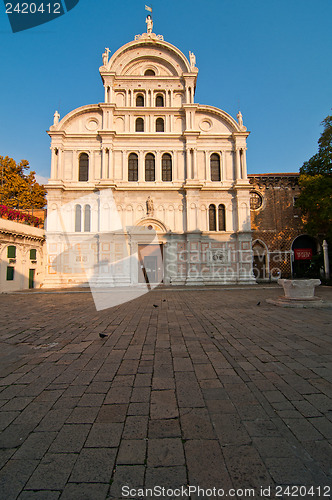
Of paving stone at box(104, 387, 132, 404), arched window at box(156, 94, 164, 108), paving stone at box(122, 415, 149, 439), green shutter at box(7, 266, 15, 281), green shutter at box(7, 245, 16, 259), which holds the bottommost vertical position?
paving stone at box(122, 415, 149, 439)

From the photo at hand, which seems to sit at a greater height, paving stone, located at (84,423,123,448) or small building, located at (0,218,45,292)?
small building, located at (0,218,45,292)

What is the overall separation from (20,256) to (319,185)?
24468mm

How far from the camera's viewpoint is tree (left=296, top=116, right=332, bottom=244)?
68.2 feet

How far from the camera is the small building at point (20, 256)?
62.1 feet

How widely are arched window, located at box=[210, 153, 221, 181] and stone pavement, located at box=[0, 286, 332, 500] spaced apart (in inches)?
796

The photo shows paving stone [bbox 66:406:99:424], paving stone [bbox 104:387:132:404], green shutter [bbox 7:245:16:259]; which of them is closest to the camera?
paving stone [bbox 66:406:99:424]

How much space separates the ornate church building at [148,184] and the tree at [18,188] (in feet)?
23.8

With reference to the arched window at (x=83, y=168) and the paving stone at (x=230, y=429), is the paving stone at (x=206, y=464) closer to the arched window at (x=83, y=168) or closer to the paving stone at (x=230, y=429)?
the paving stone at (x=230, y=429)

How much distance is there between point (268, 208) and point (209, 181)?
7486 mm

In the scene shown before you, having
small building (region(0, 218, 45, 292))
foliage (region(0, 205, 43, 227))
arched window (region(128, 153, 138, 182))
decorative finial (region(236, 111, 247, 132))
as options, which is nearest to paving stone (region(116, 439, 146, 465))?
small building (region(0, 218, 45, 292))

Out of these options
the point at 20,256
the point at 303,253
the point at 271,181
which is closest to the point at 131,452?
the point at 20,256

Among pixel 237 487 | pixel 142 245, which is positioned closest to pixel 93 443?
pixel 237 487

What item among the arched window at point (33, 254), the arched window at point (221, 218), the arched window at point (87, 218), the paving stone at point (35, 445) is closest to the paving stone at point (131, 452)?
the paving stone at point (35, 445)

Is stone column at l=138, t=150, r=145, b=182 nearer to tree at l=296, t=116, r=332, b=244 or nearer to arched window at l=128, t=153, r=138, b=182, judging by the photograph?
arched window at l=128, t=153, r=138, b=182
